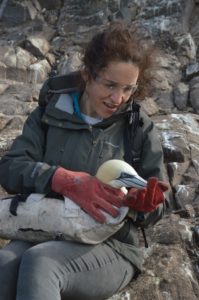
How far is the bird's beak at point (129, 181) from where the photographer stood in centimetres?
253

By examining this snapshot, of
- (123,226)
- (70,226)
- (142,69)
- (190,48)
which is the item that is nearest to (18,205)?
(70,226)

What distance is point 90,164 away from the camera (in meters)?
2.85

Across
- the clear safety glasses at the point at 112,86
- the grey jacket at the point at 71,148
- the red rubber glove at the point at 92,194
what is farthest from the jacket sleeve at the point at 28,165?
the clear safety glasses at the point at 112,86

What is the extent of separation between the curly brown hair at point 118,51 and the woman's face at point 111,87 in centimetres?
3

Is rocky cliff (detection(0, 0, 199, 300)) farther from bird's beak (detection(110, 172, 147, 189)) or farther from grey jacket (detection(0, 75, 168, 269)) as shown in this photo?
bird's beak (detection(110, 172, 147, 189))

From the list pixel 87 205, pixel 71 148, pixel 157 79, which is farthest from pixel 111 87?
pixel 157 79

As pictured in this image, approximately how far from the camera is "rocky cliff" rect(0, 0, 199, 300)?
9.99ft

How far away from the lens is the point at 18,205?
2.66 meters

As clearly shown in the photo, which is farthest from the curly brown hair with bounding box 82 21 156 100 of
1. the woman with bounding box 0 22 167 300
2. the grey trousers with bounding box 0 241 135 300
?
the grey trousers with bounding box 0 241 135 300

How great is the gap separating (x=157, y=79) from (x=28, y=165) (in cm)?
509

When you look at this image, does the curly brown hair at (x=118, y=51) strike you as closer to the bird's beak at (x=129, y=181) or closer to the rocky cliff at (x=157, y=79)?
the bird's beak at (x=129, y=181)

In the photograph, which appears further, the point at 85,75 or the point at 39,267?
the point at 85,75

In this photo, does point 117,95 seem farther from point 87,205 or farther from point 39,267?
point 39,267

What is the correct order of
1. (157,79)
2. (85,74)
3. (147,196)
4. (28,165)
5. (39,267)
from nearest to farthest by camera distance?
(39,267)
(147,196)
(28,165)
(85,74)
(157,79)
